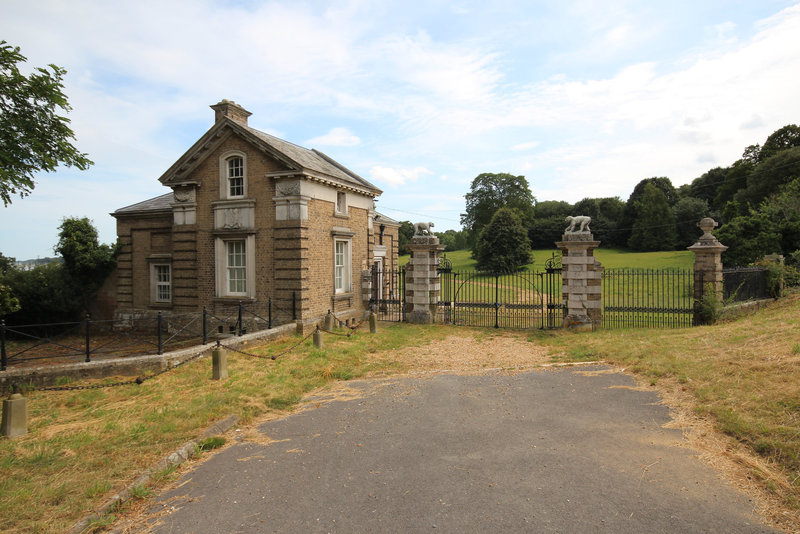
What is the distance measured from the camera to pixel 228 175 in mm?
16500

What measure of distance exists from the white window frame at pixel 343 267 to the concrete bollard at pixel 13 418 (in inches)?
444

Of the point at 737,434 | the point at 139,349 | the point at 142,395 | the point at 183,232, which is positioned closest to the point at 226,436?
the point at 142,395

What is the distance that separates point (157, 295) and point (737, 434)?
20.7 metres

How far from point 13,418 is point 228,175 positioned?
11.1 m

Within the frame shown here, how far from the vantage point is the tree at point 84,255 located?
66.5ft

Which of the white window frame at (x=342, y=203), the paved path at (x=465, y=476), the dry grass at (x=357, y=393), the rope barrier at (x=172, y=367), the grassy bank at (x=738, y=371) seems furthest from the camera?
the white window frame at (x=342, y=203)

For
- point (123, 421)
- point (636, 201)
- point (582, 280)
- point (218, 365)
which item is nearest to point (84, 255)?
point (218, 365)

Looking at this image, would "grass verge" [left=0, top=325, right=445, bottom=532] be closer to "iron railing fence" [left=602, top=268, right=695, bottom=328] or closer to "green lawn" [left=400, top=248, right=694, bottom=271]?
"iron railing fence" [left=602, top=268, right=695, bottom=328]

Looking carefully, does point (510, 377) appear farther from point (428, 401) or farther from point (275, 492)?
point (275, 492)

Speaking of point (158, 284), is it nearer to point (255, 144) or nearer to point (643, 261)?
point (255, 144)

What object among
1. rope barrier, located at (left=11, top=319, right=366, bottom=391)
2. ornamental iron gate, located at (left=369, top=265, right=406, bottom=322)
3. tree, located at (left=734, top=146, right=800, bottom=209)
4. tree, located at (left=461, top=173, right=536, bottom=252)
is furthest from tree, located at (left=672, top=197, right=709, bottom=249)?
rope barrier, located at (left=11, top=319, right=366, bottom=391)

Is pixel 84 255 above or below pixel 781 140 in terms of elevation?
below

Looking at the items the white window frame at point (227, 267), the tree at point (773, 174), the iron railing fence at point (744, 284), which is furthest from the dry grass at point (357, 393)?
the tree at point (773, 174)

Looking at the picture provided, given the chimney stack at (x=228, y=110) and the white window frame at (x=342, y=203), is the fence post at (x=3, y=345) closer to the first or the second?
the chimney stack at (x=228, y=110)
